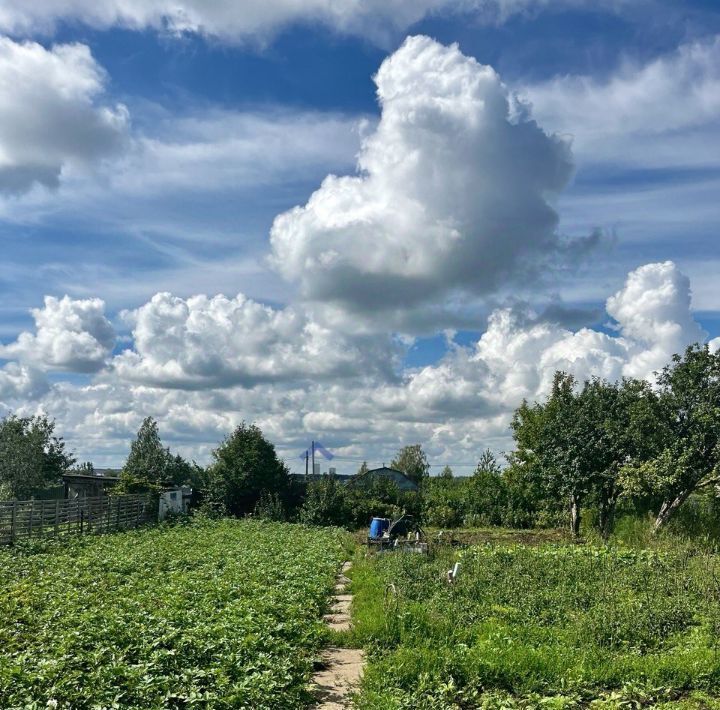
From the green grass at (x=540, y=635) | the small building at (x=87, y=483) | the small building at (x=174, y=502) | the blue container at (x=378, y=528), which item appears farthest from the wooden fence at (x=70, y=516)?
the green grass at (x=540, y=635)

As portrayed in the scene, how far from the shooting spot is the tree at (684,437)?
82.0 ft

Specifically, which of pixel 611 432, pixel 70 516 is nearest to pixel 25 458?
pixel 70 516

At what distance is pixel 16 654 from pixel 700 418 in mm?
22701

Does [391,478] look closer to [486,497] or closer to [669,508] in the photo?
[486,497]

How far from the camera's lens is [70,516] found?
1005 inches

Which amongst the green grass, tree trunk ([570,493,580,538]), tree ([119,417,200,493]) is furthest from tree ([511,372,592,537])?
tree ([119,417,200,493])

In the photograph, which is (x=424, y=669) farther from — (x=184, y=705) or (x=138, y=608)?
(x=138, y=608)

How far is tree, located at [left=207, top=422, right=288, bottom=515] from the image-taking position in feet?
126

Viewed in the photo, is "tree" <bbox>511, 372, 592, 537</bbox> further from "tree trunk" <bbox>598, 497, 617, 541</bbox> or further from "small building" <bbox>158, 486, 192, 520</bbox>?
"small building" <bbox>158, 486, 192, 520</bbox>

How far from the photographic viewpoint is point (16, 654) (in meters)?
7.89

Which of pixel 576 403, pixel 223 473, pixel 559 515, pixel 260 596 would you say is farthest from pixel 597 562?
pixel 223 473

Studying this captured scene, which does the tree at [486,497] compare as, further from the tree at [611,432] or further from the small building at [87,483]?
the small building at [87,483]

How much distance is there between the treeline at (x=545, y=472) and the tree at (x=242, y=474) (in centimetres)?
6

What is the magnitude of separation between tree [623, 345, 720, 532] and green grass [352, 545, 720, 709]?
9.40m
